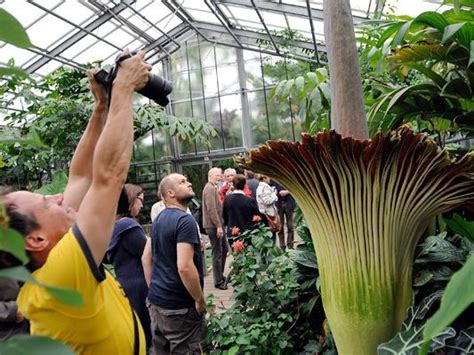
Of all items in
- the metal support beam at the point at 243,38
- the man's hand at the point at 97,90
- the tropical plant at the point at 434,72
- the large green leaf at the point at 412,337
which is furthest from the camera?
the metal support beam at the point at 243,38

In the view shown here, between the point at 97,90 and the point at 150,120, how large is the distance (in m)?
6.18

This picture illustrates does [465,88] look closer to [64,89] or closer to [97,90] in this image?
[97,90]

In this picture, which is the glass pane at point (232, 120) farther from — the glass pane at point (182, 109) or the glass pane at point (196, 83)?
the glass pane at point (182, 109)

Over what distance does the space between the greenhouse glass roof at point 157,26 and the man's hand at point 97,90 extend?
20.8ft

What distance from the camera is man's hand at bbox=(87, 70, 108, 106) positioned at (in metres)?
1.15

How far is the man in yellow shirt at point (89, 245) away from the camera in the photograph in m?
0.88

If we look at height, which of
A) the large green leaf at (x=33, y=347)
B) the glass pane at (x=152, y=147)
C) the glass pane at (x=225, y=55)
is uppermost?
the glass pane at (x=225, y=55)

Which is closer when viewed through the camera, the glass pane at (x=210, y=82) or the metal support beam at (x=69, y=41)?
the metal support beam at (x=69, y=41)

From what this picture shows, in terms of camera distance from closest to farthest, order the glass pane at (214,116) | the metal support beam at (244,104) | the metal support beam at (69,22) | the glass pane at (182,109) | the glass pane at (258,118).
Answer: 1. the metal support beam at (69,22)
2. the glass pane at (258,118)
3. the metal support beam at (244,104)
4. the glass pane at (214,116)
5. the glass pane at (182,109)

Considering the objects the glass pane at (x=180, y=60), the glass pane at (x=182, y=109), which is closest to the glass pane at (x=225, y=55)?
the glass pane at (x=180, y=60)

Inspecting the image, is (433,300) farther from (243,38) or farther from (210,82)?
(210,82)

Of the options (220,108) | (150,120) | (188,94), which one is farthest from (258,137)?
(150,120)

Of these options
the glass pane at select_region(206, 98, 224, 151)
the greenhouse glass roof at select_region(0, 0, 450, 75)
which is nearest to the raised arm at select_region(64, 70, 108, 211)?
the greenhouse glass roof at select_region(0, 0, 450, 75)

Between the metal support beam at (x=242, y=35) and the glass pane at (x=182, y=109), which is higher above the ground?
the metal support beam at (x=242, y=35)
